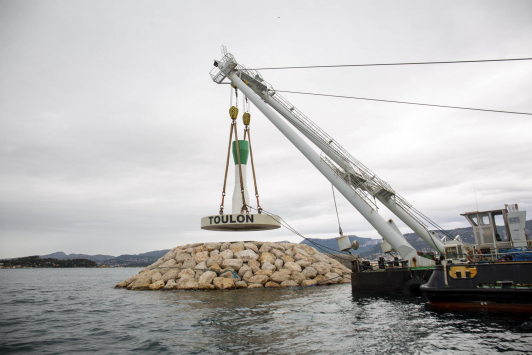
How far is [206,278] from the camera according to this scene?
80.7 feet

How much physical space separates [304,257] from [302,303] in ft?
42.3

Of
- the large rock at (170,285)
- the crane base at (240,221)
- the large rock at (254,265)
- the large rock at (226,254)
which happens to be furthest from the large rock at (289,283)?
the crane base at (240,221)

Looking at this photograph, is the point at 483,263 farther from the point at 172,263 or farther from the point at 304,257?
the point at 172,263

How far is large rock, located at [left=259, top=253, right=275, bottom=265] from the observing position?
2762 centimetres

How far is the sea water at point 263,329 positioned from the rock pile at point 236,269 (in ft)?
22.2

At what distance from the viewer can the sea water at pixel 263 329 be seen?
9547mm

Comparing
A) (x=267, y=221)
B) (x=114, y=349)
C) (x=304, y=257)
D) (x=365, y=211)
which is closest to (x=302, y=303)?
(x=267, y=221)

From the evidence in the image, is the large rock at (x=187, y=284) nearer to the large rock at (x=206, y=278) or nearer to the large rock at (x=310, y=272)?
the large rock at (x=206, y=278)

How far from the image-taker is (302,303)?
17.4 metres

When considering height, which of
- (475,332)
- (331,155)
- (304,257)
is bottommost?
(475,332)

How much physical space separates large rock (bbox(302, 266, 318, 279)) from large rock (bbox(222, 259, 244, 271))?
553cm

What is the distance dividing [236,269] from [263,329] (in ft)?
49.3

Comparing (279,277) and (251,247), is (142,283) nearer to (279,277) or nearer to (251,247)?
(251,247)

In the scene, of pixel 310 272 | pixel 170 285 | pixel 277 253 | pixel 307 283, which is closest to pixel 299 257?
pixel 277 253
